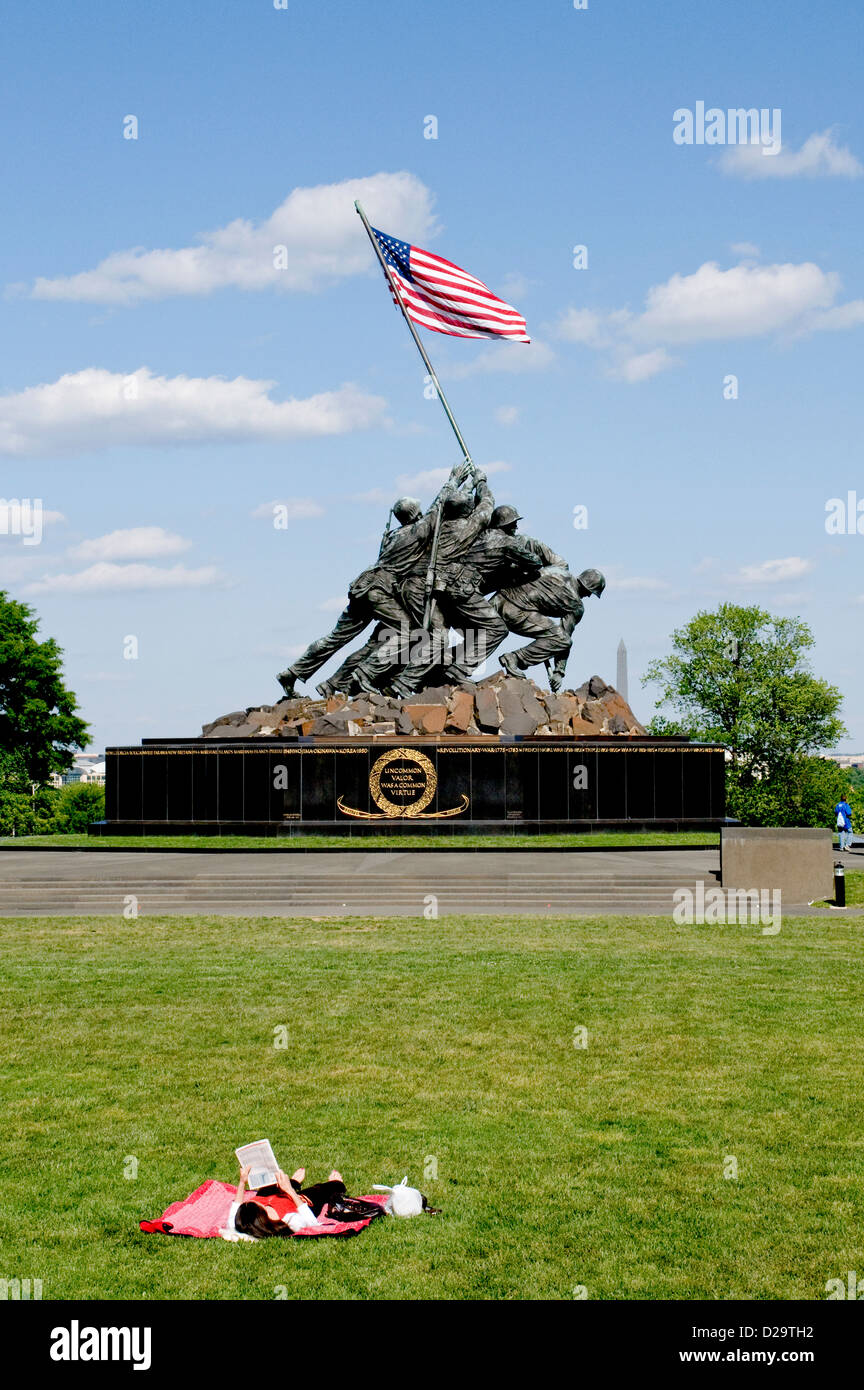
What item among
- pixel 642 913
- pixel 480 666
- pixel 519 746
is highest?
pixel 480 666

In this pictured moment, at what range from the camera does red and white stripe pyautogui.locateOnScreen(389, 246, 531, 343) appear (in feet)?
86.2

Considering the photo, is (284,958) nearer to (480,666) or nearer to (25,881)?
(25,881)

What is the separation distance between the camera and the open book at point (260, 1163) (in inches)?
221

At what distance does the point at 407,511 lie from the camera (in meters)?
30.0

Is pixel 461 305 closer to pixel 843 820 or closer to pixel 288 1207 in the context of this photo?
pixel 843 820

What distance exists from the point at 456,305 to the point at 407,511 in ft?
A: 17.3

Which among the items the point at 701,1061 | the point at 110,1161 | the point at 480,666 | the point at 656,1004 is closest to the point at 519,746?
the point at 480,666

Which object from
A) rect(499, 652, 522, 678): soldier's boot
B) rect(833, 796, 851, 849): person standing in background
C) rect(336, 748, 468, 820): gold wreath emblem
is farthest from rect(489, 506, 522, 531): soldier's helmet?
rect(833, 796, 851, 849): person standing in background

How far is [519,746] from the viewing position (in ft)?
85.9

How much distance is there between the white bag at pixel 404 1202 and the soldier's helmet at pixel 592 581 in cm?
2549

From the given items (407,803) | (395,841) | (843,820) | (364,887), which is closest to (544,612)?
(407,803)

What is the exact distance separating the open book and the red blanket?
0.37 ft

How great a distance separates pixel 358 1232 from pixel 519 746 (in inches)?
827

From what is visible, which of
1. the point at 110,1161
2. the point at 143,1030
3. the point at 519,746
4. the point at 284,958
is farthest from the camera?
the point at 519,746
